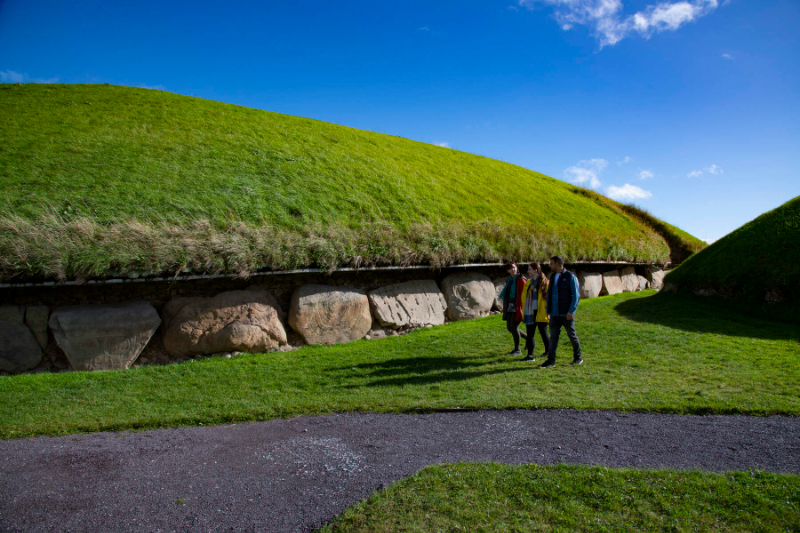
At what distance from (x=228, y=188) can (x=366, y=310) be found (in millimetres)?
6138

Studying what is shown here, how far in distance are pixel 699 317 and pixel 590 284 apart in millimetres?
5029

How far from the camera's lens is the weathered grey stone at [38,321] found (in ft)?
31.6

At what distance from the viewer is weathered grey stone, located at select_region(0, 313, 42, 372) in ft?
30.7

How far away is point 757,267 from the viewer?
1285 centimetres

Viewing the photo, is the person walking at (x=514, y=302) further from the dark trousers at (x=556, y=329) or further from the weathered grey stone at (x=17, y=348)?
the weathered grey stone at (x=17, y=348)

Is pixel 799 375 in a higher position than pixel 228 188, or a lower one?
lower

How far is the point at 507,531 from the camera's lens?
3592 millimetres

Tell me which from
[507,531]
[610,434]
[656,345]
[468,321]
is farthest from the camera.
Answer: [468,321]

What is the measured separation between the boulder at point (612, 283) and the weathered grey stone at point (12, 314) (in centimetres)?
1811

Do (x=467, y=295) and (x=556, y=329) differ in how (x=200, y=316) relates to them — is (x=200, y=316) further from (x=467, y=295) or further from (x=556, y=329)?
(x=556, y=329)

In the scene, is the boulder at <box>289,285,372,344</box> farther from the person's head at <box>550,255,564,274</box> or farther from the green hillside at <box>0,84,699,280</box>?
→ the person's head at <box>550,255,564,274</box>

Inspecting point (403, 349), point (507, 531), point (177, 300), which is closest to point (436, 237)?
point (403, 349)

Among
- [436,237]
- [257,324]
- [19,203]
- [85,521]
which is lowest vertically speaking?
[85,521]

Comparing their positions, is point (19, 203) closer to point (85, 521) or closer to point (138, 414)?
point (138, 414)
